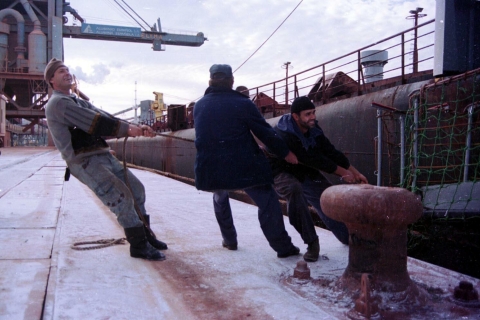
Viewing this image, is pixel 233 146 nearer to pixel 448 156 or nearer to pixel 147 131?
pixel 147 131

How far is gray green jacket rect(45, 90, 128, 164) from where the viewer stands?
3.48 m

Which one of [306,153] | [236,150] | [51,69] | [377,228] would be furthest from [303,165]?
[51,69]

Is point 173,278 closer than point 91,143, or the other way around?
point 173,278

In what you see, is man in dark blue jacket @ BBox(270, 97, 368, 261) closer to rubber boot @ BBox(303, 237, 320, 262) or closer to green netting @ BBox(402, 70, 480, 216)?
rubber boot @ BBox(303, 237, 320, 262)

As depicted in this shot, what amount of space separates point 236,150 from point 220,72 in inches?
26.5

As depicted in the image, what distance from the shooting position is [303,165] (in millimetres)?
3889

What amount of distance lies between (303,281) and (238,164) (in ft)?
3.35

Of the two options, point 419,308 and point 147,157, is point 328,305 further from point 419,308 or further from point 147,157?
point 147,157

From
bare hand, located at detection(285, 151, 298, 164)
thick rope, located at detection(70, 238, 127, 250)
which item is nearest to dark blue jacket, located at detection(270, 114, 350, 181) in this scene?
A: bare hand, located at detection(285, 151, 298, 164)

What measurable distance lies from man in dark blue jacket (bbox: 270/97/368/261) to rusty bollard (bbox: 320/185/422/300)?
2.76ft

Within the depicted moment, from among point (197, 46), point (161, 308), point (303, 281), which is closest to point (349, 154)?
point (303, 281)

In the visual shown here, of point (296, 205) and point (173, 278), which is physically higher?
point (296, 205)

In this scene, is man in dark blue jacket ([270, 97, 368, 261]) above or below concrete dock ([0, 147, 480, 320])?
above

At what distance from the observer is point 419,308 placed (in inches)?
102
